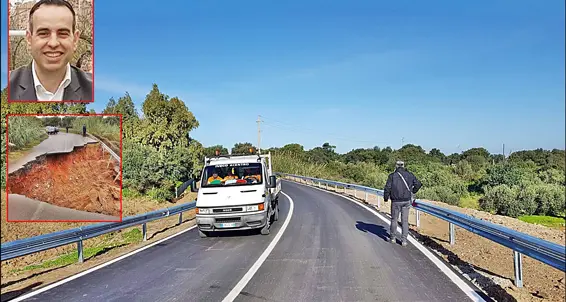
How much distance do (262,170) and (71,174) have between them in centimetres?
901

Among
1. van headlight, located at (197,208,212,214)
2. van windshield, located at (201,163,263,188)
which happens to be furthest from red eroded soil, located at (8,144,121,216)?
van windshield, located at (201,163,263,188)

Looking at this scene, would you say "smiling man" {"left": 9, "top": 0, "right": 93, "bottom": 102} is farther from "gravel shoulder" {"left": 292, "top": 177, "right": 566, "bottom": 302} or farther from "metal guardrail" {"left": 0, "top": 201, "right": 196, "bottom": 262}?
"gravel shoulder" {"left": 292, "top": 177, "right": 566, "bottom": 302}

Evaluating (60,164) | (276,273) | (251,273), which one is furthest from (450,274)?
(60,164)

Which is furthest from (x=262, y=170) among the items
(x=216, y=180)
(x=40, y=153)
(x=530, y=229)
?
(x=40, y=153)

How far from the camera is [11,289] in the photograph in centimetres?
738

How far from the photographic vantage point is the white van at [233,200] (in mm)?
12086

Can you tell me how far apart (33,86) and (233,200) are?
9.12 meters

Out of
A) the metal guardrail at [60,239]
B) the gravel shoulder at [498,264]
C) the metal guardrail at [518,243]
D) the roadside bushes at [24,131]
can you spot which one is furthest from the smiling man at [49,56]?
the gravel shoulder at [498,264]

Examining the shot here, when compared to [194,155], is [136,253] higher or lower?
lower

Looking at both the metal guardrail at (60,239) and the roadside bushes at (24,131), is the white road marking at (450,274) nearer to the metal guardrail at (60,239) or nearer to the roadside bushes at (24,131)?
the roadside bushes at (24,131)

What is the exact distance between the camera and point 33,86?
10.8ft

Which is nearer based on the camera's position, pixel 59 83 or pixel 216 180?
pixel 59 83

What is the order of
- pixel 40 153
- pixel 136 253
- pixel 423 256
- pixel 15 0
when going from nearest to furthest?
1. pixel 15 0
2. pixel 40 153
3. pixel 423 256
4. pixel 136 253

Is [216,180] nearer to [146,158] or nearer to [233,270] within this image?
[233,270]
